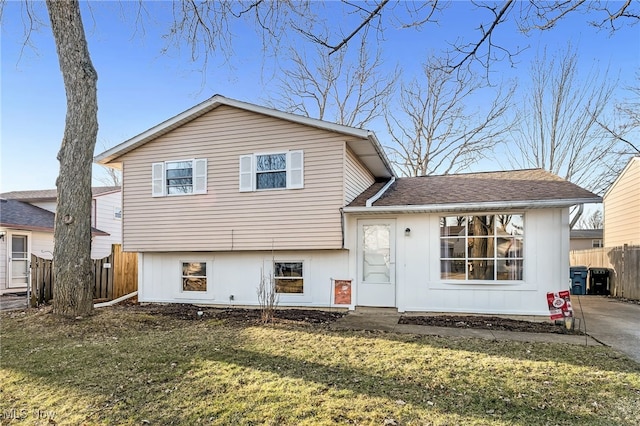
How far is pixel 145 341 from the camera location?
19.5ft

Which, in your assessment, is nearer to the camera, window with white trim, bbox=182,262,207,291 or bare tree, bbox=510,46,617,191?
window with white trim, bbox=182,262,207,291

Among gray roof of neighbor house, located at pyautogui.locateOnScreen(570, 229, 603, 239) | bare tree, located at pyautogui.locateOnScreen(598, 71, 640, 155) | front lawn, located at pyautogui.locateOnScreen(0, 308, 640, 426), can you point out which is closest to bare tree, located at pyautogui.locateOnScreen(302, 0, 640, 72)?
front lawn, located at pyautogui.locateOnScreen(0, 308, 640, 426)

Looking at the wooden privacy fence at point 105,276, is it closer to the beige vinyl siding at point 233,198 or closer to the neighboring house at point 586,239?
the beige vinyl siding at point 233,198

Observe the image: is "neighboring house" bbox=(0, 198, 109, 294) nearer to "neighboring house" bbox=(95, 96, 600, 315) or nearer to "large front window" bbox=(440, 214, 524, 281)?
"neighboring house" bbox=(95, 96, 600, 315)

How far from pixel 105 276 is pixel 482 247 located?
34.5ft

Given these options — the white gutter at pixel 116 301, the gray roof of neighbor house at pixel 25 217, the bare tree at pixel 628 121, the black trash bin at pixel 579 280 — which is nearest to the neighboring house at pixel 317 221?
the white gutter at pixel 116 301

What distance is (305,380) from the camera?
4195 mm

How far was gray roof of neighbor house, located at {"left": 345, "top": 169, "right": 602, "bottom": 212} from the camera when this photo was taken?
24.6 ft

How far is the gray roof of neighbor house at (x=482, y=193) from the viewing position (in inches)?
296

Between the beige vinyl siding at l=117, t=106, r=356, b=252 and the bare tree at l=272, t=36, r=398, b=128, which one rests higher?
the bare tree at l=272, t=36, r=398, b=128

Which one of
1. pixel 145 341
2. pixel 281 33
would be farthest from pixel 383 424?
pixel 281 33

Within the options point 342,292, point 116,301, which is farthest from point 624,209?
point 116,301

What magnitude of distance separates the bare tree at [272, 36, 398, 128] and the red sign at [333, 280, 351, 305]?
13.9 metres

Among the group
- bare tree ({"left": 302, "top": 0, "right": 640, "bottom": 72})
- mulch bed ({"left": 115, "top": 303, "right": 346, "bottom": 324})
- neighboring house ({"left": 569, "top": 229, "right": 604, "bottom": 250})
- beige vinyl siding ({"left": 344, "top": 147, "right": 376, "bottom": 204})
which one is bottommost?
mulch bed ({"left": 115, "top": 303, "right": 346, "bottom": 324})
